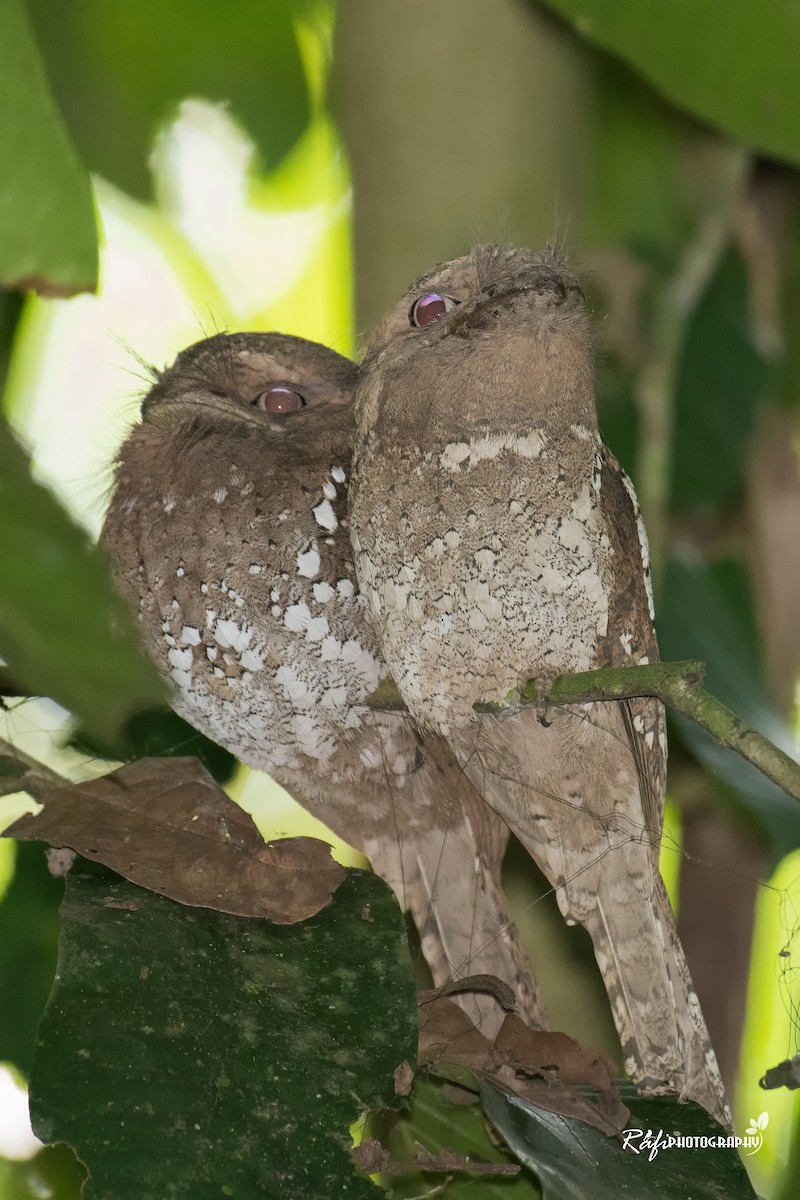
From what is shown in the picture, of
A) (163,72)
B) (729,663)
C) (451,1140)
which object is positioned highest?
(163,72)

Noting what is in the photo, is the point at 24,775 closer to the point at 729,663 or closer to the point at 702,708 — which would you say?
the point at 702,708

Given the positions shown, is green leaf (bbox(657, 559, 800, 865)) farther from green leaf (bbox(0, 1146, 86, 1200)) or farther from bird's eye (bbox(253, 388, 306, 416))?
green leaf (bbox(0, 1146, 86, 1200))

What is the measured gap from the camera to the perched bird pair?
4.37 feet

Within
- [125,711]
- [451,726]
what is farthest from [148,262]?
[125,711]

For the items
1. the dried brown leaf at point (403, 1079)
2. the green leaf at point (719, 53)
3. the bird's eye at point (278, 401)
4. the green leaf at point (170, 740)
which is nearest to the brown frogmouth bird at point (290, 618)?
the bird's eye at point (278, 401)

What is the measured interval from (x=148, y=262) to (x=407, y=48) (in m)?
0.97

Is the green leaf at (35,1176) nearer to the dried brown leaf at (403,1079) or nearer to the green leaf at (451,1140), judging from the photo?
the green leaf at (451,1140)

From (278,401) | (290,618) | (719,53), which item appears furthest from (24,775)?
(719,53)

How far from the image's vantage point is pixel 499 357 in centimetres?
129

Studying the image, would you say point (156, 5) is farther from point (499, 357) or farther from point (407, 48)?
point (499, 357)

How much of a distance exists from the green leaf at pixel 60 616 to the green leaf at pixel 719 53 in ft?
5.26

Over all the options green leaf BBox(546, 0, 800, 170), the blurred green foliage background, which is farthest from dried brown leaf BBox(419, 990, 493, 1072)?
green leaf BBox(546, 0, 800, 170)

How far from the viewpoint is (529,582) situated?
134cm

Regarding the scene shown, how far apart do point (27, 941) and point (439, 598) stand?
919mm
